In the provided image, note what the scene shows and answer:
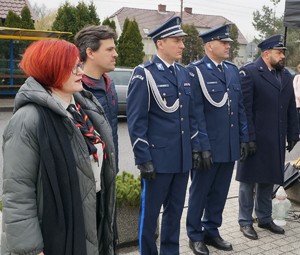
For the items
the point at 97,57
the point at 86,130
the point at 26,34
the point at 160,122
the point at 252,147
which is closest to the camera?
the point at 86,130

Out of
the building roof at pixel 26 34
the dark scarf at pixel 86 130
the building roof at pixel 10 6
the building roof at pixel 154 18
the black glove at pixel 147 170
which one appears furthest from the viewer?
the building roof at pixel 154 18

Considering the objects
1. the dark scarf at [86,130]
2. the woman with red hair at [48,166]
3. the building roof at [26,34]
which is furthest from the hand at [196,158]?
the building roof at [26,34]

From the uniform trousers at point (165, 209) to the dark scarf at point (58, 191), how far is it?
1.40m

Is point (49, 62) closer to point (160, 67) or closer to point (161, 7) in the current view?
point (160, 67)

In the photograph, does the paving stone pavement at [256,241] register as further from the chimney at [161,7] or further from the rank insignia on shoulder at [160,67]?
the chimney at [161,7]

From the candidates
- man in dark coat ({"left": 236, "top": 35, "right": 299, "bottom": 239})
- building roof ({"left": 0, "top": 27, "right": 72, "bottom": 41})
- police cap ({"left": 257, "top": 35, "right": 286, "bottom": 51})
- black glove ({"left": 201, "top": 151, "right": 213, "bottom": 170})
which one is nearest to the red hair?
black glove ({"left": 201, "top": 151, "right": 213, "bottom": 170})

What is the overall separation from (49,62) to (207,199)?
2533 mm

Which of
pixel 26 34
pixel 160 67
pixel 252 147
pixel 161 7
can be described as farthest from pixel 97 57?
pixel 161 7

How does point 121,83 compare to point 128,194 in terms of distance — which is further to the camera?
point 121,83

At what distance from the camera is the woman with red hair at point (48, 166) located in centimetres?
202

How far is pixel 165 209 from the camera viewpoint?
3.70 meters

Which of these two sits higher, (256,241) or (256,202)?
(256,202)

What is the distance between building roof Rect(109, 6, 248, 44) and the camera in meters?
57.1

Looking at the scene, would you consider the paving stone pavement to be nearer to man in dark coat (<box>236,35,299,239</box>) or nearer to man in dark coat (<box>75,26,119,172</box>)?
man in dark coat (<box>236,35,299,239</box>)
